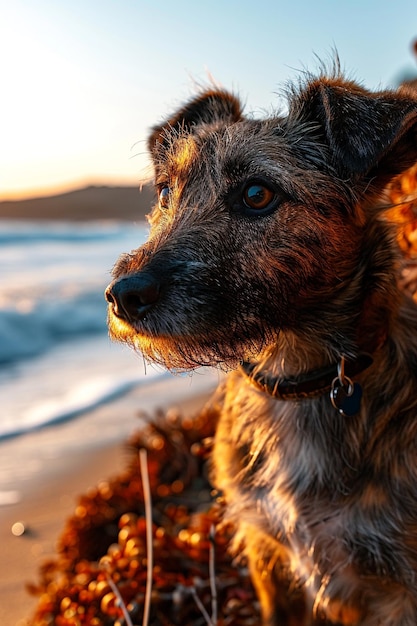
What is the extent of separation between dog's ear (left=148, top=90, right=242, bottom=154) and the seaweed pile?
1.47m

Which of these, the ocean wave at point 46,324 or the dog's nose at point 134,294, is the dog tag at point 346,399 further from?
the ocean wave at point 46,324

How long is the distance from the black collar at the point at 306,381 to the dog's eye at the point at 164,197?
75 cm

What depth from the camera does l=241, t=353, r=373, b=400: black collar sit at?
2.63 meters

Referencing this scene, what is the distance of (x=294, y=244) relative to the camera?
2.46 meters

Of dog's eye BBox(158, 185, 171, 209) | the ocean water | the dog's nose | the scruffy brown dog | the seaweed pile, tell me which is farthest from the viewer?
the ocean water

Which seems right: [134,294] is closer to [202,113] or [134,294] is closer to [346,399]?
[346,399]

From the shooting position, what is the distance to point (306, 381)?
270 centimetres

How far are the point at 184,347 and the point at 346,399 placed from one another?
24.2 inches

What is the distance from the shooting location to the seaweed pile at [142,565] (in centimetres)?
326

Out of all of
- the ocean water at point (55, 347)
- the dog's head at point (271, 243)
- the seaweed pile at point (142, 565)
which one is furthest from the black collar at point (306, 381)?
the seaweed pile at point (142, 565)

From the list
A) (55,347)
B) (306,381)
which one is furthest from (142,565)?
(55,347)

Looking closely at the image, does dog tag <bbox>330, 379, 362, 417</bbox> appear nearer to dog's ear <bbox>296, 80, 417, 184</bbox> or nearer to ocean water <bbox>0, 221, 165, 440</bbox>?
dog's ear <bbox>296, 80, 417, 184</bbox>

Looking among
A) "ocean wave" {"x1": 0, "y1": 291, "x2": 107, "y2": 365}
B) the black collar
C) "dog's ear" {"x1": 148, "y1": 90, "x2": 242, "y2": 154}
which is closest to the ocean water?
"ocean wave" {"x1": 0, "y1": 291, "x2": 107, "y2": 365}

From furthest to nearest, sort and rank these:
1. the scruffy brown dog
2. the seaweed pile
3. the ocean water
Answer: the ocean water → the seaweed pile → the scruffy brown dog
